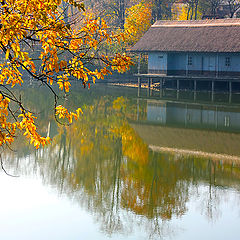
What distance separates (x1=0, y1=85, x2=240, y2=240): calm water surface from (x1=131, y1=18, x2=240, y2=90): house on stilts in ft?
45.0

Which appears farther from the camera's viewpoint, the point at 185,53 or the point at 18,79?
the point at 185,53

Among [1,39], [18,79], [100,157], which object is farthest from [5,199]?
[1,39]

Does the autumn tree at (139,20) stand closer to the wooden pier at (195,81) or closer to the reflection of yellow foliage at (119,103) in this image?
the wooden pier at (195,81)

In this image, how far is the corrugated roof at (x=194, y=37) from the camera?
128 ft

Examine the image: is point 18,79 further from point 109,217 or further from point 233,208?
point 233,208

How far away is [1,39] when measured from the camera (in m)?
5.97

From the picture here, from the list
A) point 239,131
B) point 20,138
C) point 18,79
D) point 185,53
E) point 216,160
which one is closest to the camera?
point 18,79

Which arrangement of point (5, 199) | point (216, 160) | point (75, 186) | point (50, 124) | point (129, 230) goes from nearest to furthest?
point (129, 230) → point (5, 199) → point (75, 186) → point (216, 160) → point (50, 124)

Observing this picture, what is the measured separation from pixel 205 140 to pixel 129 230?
1004cm

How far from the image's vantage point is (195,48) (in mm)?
39281

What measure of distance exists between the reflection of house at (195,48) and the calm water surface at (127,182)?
13.9 meters

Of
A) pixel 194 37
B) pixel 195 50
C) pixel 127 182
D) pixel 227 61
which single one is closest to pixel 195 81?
pixel 195 50

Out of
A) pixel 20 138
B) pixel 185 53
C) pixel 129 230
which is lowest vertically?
pixel 129 230

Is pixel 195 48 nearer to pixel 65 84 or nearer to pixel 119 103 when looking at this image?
pixel 119 103
